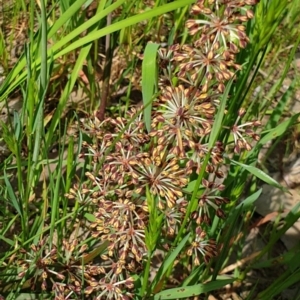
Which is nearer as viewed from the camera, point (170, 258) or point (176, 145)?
point (176, 145)

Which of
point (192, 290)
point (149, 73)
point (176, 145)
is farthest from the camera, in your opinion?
point (192, 290)

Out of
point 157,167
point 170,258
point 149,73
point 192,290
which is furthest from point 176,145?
point 192,290

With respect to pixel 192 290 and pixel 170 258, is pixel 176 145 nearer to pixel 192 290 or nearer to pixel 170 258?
pixel 170 258

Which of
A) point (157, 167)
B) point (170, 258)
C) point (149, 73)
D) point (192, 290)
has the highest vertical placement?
point (149, 73)

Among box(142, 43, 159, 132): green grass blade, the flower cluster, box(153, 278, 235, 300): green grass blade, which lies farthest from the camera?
box(153, 278, 235, 300): green grass blade

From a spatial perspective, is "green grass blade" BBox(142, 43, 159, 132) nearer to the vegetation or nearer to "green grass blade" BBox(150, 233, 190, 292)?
the vegetation

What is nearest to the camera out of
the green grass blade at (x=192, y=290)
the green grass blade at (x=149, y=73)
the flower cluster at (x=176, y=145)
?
the flower cluster at (x=176, y=145)

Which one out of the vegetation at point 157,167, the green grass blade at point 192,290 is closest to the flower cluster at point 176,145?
the vegetation at point 157,167

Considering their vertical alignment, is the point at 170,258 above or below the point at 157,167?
below

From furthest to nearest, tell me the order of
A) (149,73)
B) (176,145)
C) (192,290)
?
(192,290) → (149,73) → (176,145)

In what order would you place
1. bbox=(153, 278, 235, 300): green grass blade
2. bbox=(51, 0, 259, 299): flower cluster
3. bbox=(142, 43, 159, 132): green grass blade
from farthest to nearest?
bbox=(153, 278, 235, 300): green grass blade
bbox=(142, 43, 159, 132): green grass blade
bbox=(51, 0, 259, 299): flower cluster

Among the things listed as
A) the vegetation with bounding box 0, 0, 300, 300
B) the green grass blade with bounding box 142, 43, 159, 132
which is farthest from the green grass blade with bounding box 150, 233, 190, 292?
the green grass blade with bounding box 142, 43, 159, 132

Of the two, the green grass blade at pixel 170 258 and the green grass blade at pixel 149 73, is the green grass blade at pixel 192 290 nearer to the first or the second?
the green grass blade at pixel 170 258
